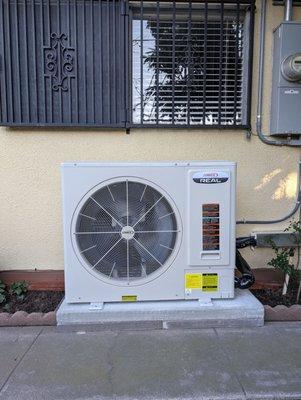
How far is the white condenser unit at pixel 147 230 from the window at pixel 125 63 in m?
0.78

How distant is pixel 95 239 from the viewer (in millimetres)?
2914

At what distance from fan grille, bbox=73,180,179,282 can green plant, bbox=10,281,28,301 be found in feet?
2.91

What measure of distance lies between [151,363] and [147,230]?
0.95 metres

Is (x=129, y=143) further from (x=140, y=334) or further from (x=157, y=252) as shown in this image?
(x=140, y=334)

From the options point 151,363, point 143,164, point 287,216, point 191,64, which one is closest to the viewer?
point 151,363

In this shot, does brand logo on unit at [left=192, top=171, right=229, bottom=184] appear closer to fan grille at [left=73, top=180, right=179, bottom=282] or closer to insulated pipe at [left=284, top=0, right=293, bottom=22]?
fan grille at [left=73, top=180, right=179, bottom=282]

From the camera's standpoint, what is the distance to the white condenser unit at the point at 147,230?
9.34 feet

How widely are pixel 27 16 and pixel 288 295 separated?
3446mm

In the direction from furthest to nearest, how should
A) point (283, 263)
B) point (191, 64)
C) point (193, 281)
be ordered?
point (191, 64) → point (283, 263) → point (193, 281)

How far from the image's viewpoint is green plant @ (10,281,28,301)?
11.0 ft

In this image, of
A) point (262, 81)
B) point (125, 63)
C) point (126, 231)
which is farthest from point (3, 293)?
point (262, 81)

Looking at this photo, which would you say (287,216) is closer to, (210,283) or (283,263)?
(283,263)

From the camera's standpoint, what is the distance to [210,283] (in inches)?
117

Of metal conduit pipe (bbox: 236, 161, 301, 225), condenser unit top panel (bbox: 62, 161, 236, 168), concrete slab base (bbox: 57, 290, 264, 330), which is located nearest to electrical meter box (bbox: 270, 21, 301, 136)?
metal conduit pipe (bbox: 236, 161, 301, 225)
